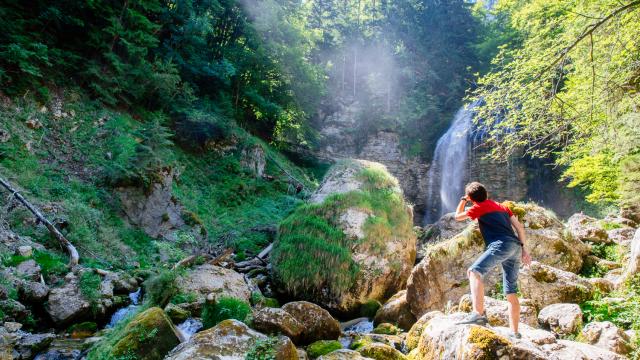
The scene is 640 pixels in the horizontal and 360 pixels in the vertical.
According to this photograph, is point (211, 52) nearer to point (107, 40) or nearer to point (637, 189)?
point (107, 40)

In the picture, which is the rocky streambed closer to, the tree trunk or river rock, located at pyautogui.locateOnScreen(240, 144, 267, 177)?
the tree trunk

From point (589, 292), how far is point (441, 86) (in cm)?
2577

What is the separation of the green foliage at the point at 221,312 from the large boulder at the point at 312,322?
0.74m

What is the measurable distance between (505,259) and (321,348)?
2.96 metres

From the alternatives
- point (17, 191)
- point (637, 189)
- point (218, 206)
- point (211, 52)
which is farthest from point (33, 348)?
point (211, 52)

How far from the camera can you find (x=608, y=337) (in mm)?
3545

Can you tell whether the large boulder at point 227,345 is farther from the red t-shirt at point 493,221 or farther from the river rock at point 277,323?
the red t-shirt at point 493,221

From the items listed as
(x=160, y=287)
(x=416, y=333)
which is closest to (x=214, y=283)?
(x=160, y=287)

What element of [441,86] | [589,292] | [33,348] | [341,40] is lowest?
[33,348]

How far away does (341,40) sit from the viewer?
1193 inches

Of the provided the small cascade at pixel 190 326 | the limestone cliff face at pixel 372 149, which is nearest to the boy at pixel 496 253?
the small cascade at pixel 190 326

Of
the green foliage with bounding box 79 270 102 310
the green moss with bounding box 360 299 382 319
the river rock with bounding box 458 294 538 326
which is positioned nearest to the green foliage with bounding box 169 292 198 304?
the green foliage with bounding box 79 270 102 310

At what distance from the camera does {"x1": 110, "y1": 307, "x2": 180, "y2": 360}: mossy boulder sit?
13.6 feet

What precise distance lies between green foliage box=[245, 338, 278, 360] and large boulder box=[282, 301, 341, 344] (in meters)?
1.55
